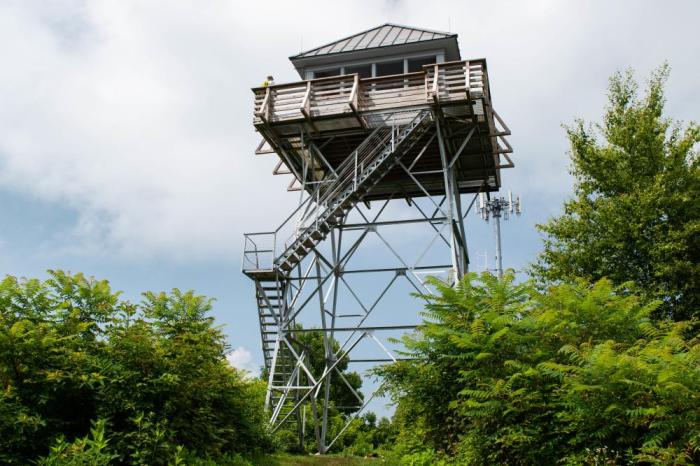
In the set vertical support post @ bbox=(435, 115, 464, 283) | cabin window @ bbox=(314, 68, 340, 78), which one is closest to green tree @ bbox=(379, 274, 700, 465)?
vertical support post @ bbox=(435, 115, 464, 283)

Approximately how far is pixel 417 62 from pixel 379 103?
10.5 feet

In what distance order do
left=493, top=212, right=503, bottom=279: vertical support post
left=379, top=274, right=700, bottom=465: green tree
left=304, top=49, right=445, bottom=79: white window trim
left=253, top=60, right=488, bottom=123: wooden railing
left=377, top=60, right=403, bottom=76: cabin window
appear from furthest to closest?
left=493, top=212, right=503, bottom=279: vertical support post
left=377, top=60, right=403, bottom=76: cabin window
left=304, top=49, right=445, bottom=79: white window trim
left=253, top=60, right=488, bottom=123: wooden railing
left=379, top=274, right=700, bottom=465: green tree

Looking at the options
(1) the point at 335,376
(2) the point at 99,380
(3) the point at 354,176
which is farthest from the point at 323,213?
(1) the point at 335,376

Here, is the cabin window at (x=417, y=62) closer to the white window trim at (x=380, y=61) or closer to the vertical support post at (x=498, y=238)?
the white window trim at (x=380, y=61)

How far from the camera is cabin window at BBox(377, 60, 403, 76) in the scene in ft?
83.7

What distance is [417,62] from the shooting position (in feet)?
82.9

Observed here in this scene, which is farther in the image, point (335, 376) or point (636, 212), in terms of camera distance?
point (335, 376)

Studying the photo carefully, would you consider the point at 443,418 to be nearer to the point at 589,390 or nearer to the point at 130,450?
the point at 589,390

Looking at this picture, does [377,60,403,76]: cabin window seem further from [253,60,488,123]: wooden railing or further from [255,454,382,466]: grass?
[255,454,382,466]: grass

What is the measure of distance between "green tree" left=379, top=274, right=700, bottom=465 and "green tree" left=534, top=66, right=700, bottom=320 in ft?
23.0

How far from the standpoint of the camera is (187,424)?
506 inches

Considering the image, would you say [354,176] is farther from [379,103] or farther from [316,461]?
[316,461]

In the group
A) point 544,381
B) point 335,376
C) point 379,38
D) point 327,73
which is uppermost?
point 379,38

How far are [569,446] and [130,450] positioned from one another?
7386 mm
